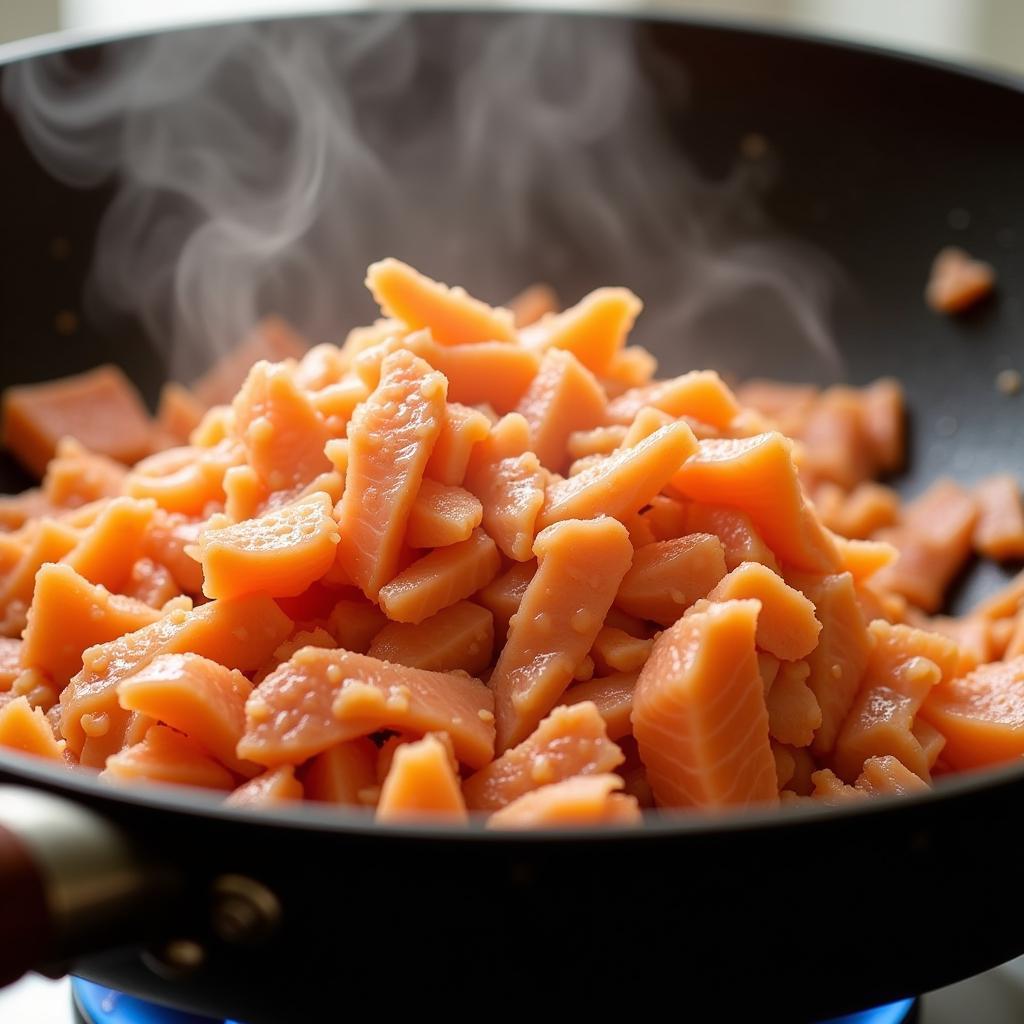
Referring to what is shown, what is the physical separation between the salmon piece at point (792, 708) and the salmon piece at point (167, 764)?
68cm

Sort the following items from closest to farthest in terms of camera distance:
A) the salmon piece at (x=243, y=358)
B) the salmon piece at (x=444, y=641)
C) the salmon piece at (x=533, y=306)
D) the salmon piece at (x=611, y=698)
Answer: the salmon piece at (x=611, y=698) → the salmon piece at (x=444, y=641) → the salmon piece at (x=243, y=358) → the salmon piece at (x=533, y=306)

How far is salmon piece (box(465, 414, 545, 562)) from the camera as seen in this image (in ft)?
5.61

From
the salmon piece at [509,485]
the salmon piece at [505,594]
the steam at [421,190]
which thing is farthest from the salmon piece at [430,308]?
the steam at [421,190]

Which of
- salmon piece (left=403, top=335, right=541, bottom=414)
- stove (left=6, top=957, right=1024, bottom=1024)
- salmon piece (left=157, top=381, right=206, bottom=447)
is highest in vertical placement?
salmon piece (left=157, top=381, right=206, bottom=447)

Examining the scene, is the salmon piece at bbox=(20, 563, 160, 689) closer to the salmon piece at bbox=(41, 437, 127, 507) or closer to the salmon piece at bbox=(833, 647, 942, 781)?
Answer: the salmon piece at bbox=(41, 437, 127, 507)

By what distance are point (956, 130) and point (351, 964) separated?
221 cm

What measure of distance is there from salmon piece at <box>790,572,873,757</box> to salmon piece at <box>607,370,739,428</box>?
0.29m

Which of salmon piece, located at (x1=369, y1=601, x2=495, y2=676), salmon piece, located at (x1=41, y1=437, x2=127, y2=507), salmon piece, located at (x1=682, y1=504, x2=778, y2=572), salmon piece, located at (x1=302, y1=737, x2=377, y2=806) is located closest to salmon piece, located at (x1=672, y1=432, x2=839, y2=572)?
salmon piece, located at (x1=682, y1=504, x2=778, y2=572)

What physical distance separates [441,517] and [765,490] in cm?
43

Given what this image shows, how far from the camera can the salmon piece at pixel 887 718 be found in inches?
67.6

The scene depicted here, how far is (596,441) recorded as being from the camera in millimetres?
1900

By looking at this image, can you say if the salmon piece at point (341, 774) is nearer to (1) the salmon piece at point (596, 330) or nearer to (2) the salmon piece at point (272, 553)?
(2) the salmon piece at point (272, 553)

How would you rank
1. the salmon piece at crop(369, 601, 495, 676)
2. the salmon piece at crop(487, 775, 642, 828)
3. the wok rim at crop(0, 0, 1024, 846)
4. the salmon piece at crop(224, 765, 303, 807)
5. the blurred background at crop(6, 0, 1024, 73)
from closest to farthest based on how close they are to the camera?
the wok rim at crop(0, 0, 1024, 846), the salmon piece at crop(487, 775, 642, 828), the salmon piece at crop(224, 765, 303, 807), the salmon piece at crop(369, 601, 495, 676), the blurred background at crop(6, 0, 1024, 73)

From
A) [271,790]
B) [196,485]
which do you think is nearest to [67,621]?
[196,485]
